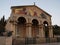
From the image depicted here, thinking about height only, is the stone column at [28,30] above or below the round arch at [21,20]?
below

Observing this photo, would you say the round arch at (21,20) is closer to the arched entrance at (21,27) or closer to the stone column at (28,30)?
the arched entrance at (21,27)

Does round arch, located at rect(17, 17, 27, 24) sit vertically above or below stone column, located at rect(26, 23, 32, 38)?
above

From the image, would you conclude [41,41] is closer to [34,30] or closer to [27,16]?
[27,16]

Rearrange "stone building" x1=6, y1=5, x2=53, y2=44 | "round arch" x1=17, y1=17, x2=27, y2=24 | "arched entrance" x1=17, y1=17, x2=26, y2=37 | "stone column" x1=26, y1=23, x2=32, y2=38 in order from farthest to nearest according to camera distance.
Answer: "arched entrance" x1=17, y1=17, x2=26, y2=37
"round arch" x1=17, y1=17, x2=27, y2=24
"stone column" x1=26, y1=23, x2=32, y2=38
"stone building" x1=6, y1=5, x2=53, y2=44

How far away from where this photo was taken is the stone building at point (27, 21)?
24.7 m

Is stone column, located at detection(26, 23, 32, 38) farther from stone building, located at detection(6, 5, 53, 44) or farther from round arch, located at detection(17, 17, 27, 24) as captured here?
round arch, located at detection(17, 17, 27, 24)

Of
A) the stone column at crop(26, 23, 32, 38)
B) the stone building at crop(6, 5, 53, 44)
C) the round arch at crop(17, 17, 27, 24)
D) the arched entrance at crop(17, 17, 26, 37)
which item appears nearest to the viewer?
the stone building at crop(6, 5, 53, 44)

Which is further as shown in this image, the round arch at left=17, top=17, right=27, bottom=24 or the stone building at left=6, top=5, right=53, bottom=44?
the round arch at left=17, top=17, right=27, bottom=24

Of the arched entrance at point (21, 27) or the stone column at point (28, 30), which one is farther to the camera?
the arched entrance at point (21, 27)

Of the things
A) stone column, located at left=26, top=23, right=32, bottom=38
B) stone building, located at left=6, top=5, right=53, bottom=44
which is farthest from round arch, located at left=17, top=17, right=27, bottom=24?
stone column, located at left=26, top=23, right=32, bottom=38

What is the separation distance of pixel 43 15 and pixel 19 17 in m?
5.26

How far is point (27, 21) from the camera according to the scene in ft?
83.4

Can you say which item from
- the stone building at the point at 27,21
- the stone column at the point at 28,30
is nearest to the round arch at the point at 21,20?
the stone building at the point at 27,21

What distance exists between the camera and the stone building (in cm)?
2467
